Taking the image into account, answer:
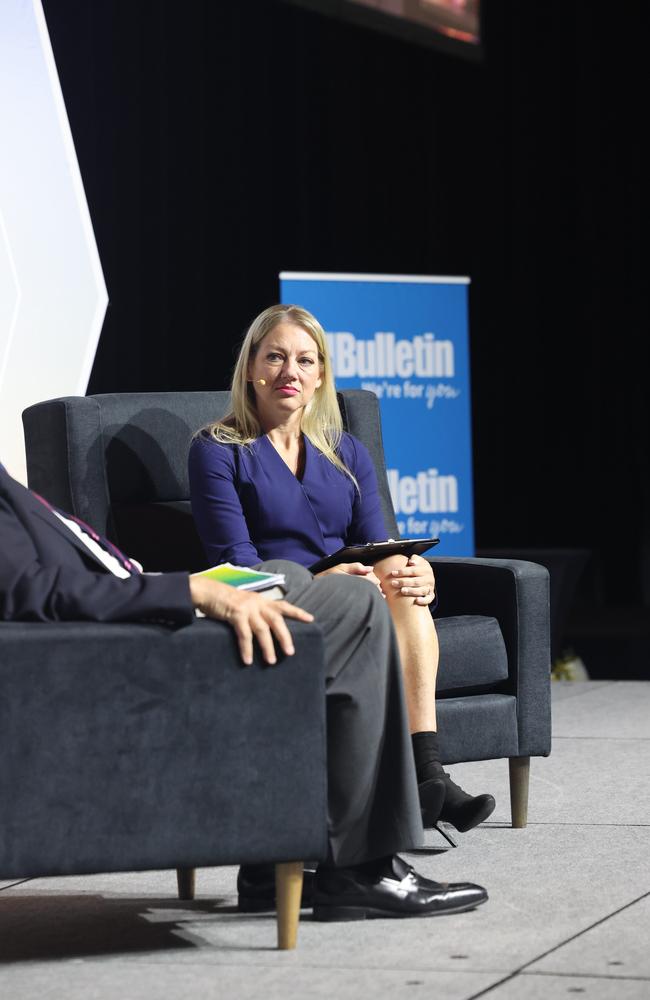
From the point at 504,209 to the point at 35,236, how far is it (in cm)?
419

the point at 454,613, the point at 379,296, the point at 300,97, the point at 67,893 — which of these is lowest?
the point at 67,893

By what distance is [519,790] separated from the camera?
3.35 m

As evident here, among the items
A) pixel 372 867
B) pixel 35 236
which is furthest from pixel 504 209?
pixel 372 867

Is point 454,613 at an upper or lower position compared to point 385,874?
upper

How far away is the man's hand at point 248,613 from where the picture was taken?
2275 millimetres

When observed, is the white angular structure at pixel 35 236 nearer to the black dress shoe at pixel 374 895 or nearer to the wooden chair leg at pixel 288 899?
the black dress shoe at pixel 374 895

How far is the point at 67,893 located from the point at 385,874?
0.65 metres

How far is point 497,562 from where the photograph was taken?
3461mm

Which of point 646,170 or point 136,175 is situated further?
point 646,170

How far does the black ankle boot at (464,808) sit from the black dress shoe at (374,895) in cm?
45

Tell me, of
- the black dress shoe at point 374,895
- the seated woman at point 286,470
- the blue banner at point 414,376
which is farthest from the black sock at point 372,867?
the blue banner at point 414,376

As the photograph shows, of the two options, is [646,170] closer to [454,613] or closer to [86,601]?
[454,613]

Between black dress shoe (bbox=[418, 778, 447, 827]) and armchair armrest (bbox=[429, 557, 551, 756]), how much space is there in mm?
408

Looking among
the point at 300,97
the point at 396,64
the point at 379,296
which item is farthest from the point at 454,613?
the point at 396,64
